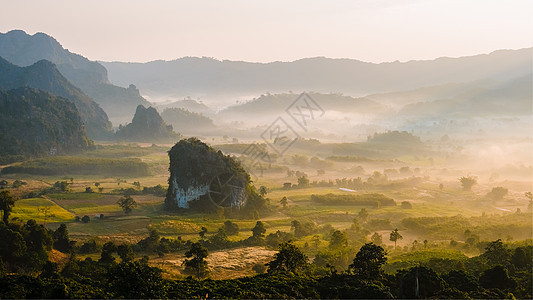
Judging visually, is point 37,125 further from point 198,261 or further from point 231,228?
point 198,261

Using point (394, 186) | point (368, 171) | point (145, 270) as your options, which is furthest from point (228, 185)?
point (368, 171)

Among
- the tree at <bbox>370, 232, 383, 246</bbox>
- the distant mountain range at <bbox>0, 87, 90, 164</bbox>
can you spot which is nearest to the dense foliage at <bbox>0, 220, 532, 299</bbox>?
the tree at <bbox>370, 232, 383, 246</bbox>

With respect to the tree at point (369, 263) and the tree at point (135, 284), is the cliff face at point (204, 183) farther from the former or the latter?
the tree at point (135, 284)

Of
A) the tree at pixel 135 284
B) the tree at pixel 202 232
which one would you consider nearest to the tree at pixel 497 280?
the tree at pixel 135 284

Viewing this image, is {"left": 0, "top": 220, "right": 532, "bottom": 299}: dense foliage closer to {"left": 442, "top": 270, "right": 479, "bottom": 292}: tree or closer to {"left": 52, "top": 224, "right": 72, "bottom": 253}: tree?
{"left": 442, "top": 270, "right": 479, "bottom": 292}: tree

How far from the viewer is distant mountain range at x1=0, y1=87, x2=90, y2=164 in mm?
160000

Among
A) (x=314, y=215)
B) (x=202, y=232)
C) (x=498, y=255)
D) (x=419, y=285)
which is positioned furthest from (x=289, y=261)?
(x=314, y=215)

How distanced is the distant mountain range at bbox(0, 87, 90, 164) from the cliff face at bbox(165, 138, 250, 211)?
81.8 meters

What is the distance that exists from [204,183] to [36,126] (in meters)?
110

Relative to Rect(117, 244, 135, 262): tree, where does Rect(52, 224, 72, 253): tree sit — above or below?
above

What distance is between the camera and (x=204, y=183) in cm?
9338

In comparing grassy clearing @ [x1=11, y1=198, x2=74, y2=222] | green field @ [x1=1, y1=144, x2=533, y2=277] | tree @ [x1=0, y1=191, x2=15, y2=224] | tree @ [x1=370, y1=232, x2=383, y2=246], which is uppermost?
tree @ [x1=0, y1=191, x2=15, y2=224]

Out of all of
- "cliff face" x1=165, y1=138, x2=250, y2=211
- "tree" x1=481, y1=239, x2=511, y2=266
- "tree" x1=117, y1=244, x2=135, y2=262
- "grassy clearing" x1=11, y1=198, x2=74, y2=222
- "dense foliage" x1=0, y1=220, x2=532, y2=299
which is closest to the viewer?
"dense foliage" x1=0, y1=220, x2=532, y2=299

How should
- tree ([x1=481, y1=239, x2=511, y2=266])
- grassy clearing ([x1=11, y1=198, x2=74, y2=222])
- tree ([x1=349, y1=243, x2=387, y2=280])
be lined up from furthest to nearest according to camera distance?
grassy clearing ([x1=11, y1=198, x2=74, y2=222])
tree ([x1=481, y1=239, x2=511, y2=266])
tree ([x1=349, y1=243, x2=387, y2=280])
